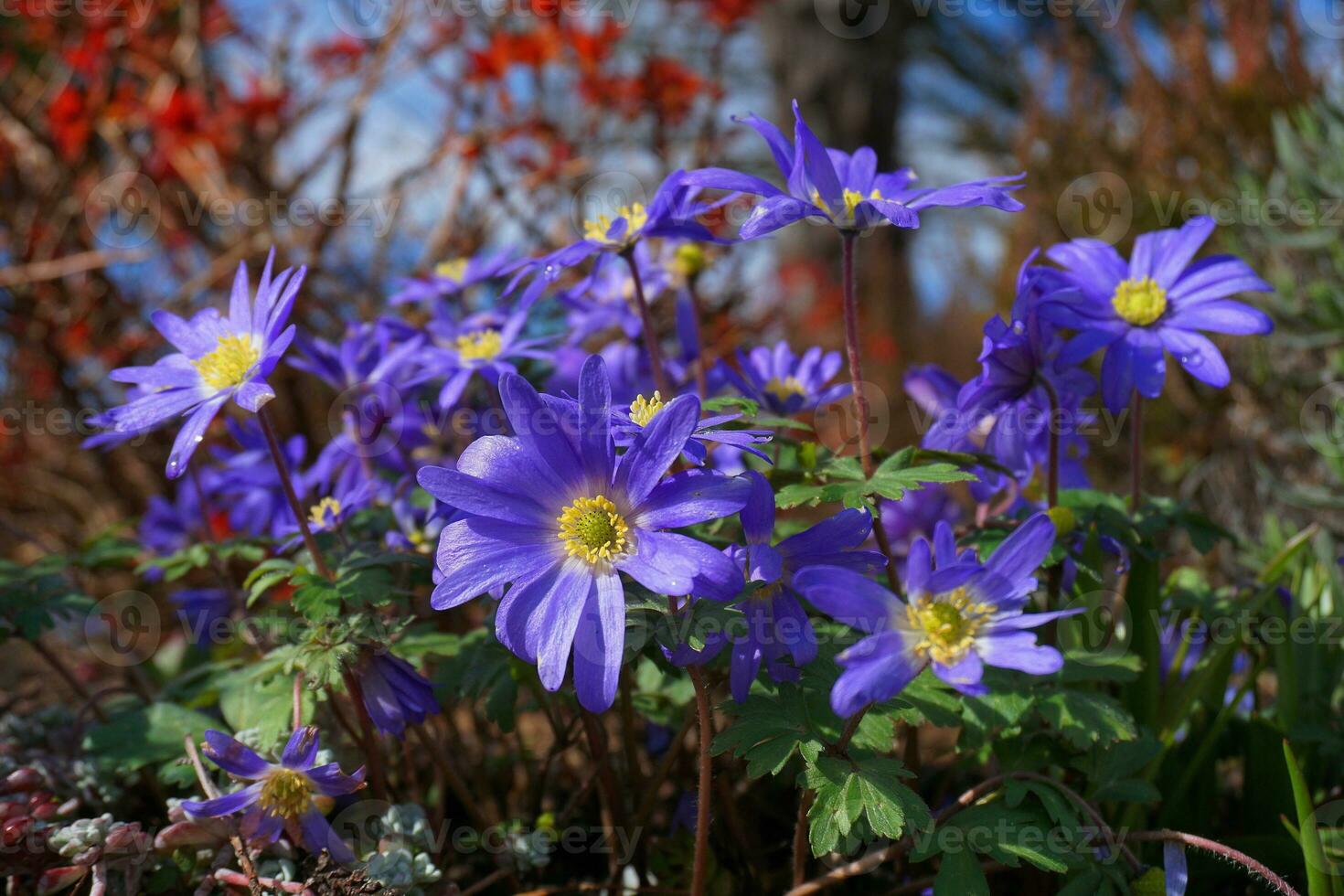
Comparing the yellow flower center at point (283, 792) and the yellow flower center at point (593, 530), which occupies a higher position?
the yellow flower center at point (593, 530)

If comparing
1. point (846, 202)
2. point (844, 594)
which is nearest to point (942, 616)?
point (844, 594)

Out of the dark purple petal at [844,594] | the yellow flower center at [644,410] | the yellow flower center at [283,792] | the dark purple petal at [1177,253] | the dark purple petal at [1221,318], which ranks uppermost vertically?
the dark purple petal at [1177,253]

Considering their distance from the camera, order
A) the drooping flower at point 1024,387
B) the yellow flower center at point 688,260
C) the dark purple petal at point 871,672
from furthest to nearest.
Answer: the yellow flower center at point 688,260 → the drooping flower at point 1024,387 → the dark purple petal at point 871,672

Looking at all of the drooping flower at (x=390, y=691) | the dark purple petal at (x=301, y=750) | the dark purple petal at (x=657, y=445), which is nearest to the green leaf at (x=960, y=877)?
the dark purple petal at (x=657, y=445)

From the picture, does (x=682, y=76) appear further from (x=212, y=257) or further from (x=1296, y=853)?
(x=1296, y=853)

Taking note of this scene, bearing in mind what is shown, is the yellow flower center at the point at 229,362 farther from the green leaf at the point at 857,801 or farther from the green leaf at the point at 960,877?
the green leaf at the point at 960,877

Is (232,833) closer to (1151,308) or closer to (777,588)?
(777,588)
